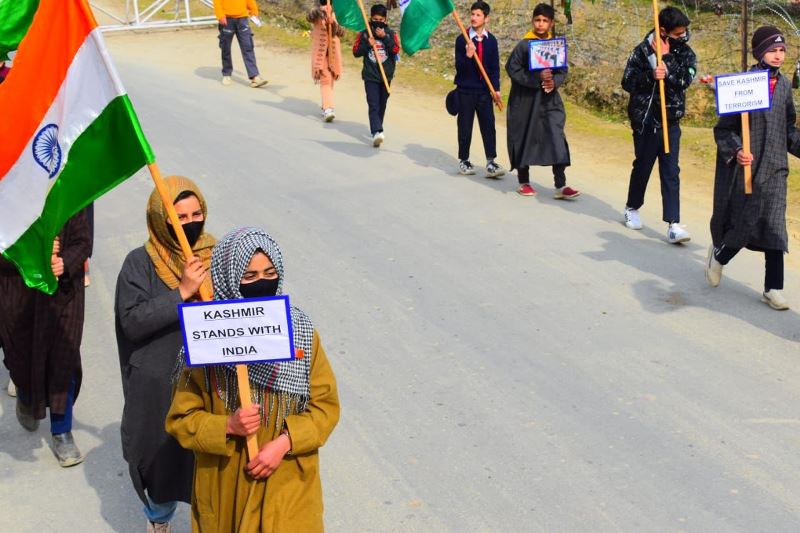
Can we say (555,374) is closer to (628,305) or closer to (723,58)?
Result: (628,305)

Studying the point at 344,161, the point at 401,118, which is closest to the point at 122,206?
the point at 344,161

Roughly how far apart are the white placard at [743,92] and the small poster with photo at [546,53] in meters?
2.88

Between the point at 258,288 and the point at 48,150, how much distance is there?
119cm

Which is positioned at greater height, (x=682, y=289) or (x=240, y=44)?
(x=240, y=44)

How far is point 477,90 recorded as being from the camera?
1157cm

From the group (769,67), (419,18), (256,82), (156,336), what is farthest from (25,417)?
(256,82)

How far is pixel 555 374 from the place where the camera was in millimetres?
6973

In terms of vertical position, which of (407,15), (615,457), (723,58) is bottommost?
(615,457)

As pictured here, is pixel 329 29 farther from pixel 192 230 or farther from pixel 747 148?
pixel 192 230

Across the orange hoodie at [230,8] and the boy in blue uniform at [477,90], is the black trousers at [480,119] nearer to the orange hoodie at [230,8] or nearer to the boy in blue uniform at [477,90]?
the boy in blue uniform at [477,90]

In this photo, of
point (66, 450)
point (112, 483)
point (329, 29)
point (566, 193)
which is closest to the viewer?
point (112, 483)

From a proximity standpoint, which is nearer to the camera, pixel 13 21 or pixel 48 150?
pixel 48 150

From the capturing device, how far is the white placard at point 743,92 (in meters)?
7.80

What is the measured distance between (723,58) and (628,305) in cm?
731
